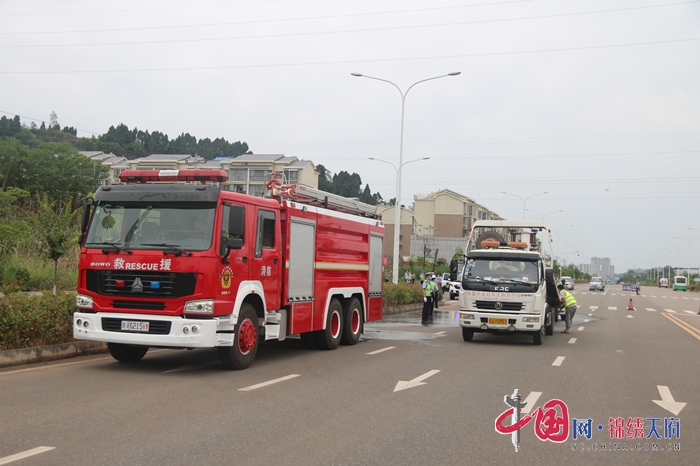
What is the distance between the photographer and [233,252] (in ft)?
36.1

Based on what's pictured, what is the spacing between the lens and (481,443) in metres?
6.89

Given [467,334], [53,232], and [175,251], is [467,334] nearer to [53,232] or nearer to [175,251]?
[175,251]

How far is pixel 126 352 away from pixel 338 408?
489 centimetres

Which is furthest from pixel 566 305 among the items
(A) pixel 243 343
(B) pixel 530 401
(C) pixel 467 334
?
(A) pixel 243 343

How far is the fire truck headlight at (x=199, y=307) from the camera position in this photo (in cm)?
1039

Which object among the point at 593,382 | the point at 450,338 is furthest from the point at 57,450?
the point at 450,338

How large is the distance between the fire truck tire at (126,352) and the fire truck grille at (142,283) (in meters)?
1.25

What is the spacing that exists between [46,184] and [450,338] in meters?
54.6

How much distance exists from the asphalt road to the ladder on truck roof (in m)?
2.99

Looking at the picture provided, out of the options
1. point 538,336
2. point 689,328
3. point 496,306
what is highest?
point 496,306

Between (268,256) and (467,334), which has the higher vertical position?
(268,256)

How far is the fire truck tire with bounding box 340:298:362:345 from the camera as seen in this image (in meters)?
15.9

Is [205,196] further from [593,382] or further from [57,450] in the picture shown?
[593,382]

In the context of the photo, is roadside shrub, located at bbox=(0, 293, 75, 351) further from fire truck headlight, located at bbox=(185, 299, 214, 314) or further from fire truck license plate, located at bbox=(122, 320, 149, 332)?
fire truck headlight, located at bbox=(185, 299, 214, 314)
